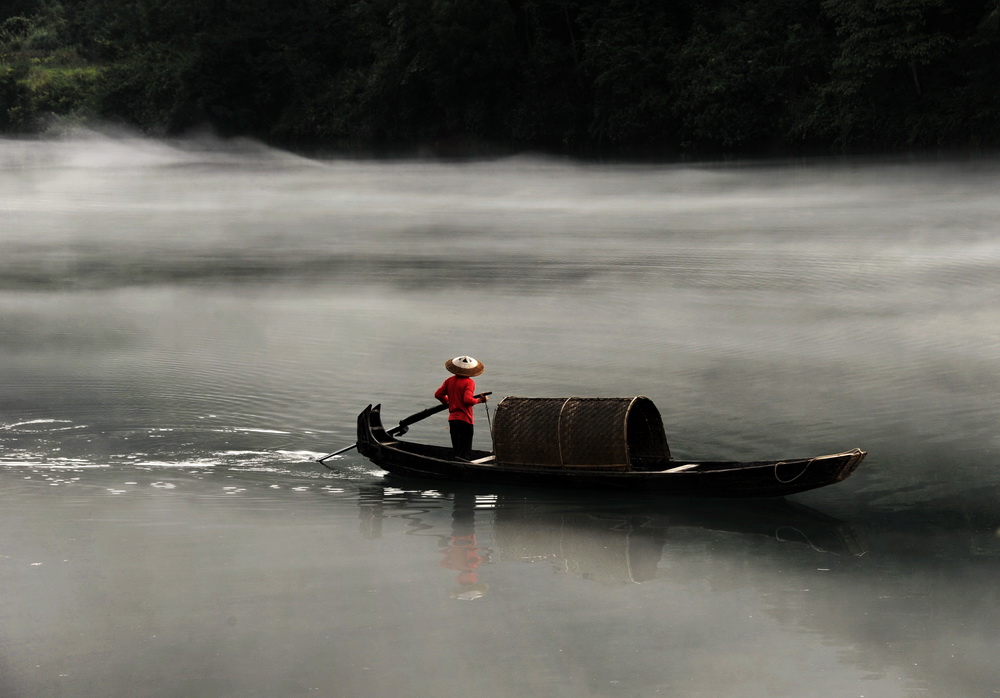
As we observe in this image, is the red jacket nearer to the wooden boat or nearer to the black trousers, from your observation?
the black trousers

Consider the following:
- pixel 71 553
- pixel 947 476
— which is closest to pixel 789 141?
pixel 947 476

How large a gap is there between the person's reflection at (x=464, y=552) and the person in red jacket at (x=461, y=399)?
0.72 metres

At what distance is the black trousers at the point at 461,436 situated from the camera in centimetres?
1577

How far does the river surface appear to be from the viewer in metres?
10.5

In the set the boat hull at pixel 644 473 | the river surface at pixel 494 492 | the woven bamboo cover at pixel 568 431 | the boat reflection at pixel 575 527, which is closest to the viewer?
the river surface at pixel 494 492

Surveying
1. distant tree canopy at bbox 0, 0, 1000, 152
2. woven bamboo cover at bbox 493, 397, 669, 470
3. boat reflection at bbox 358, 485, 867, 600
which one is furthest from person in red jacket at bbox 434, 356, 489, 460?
distant tree canopy at bbox 0, 0, 1000, 152

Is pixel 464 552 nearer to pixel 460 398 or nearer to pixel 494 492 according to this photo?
pixel 494 492

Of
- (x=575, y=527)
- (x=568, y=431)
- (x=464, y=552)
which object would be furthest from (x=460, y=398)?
(x=464, y=552)

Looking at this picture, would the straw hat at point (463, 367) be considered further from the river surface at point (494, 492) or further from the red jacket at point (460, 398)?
the river surface at point (494, 492)

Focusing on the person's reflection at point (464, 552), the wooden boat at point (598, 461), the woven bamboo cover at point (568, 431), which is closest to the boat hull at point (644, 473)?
the wooden boat at point (598, 461)

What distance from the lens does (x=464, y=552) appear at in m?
13.4

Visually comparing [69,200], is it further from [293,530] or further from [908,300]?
[293,530]

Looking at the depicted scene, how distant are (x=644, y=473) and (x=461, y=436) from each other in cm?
231

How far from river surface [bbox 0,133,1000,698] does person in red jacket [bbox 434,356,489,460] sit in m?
0.69
